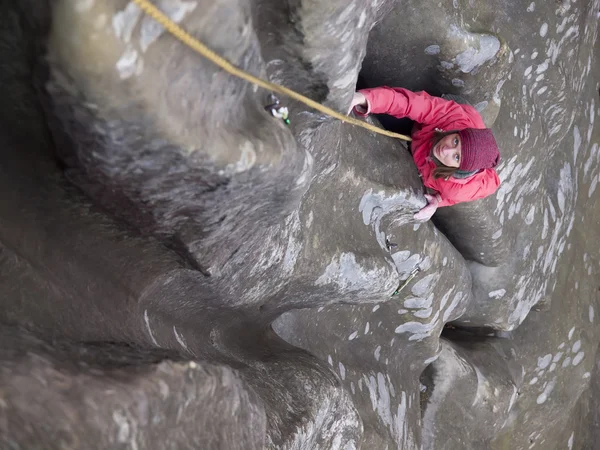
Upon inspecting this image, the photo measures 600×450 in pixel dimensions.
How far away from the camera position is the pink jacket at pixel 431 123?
1368mm

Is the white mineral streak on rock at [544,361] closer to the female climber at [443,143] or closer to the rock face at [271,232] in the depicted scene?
the rock face at [271,232]

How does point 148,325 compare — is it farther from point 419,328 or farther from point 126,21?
point 419,328

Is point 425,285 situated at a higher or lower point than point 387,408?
higher

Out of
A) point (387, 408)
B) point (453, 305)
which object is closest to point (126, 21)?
point (387, 408)

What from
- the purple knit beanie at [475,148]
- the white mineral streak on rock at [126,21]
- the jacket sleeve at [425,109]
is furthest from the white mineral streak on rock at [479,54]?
the white mineral streak on rock at [126,21]

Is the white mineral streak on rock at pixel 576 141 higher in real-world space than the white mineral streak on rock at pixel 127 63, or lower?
higher

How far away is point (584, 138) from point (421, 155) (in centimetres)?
131

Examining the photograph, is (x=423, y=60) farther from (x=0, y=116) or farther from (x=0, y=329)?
(x=0, y=329)

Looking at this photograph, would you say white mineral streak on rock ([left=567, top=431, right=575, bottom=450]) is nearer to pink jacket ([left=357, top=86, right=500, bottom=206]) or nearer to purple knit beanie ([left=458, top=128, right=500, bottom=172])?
pink jacket ([left=357, top=86, right=500, bottom=206])

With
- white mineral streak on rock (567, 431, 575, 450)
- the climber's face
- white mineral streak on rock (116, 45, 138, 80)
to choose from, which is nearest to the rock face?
white mineral streak on rock (116, 45, 138, 80)

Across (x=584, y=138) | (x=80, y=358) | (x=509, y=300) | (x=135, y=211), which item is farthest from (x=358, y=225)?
(x=584, y=138)

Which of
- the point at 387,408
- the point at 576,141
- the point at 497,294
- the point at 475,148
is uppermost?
the point at 576,141

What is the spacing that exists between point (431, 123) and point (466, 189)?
0.23 metres

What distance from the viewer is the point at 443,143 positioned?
4.57ft
